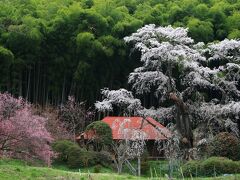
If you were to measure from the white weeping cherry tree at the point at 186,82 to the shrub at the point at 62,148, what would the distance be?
2.24m

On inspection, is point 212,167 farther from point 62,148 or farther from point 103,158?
point 62,148

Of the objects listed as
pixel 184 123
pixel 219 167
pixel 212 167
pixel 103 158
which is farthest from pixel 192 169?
pixel 103 158

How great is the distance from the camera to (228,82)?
22406mm

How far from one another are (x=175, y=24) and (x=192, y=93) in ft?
15.6

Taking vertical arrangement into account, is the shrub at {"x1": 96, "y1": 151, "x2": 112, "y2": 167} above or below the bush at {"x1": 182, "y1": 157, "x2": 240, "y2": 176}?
above

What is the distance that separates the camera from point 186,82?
2270 cm

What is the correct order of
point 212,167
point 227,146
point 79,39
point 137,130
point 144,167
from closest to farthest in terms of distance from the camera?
point 212,167
point 227,146
point 137,130
point 144,167
point 79,39

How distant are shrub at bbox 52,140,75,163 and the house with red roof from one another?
66.8 inches

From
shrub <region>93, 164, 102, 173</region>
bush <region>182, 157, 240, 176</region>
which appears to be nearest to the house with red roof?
shrub <region>93, 164, 102, 173</region>

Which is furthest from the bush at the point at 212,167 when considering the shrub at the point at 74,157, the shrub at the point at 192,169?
the shrub at the point at 74,157

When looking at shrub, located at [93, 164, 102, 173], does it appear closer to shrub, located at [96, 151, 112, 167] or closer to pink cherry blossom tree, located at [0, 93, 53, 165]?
shrub, located at [96, 151, 112, 167]

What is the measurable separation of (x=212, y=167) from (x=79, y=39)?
36.1 feet

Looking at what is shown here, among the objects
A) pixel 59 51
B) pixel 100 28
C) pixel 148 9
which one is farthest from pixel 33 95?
pixel 148 9

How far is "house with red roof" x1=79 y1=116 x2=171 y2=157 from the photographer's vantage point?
2077 cm
